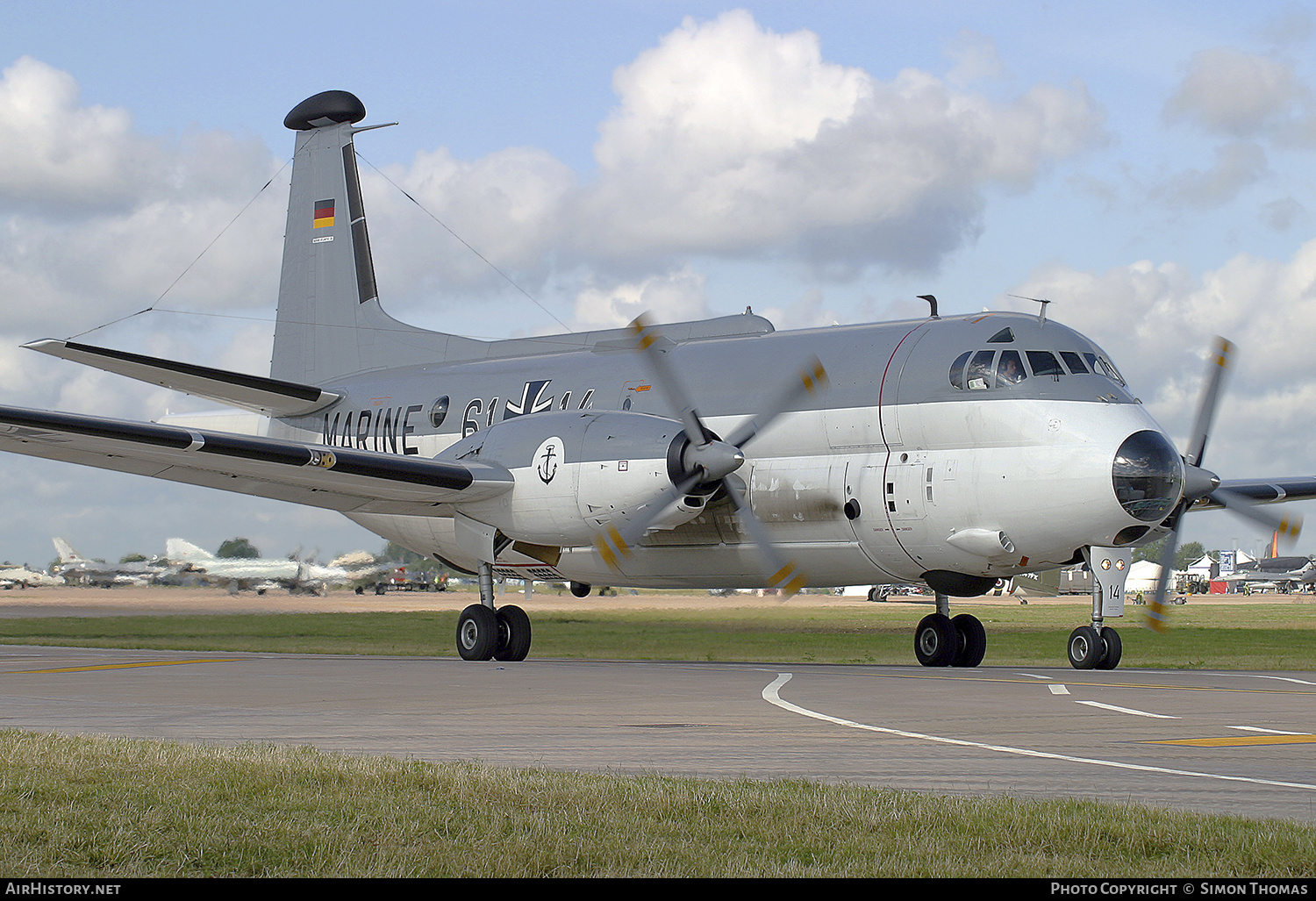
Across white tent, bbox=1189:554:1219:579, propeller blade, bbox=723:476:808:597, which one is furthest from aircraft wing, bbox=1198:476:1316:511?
white tent, bbox=1189:554:1219:579

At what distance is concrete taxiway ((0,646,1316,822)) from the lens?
25.9 feet

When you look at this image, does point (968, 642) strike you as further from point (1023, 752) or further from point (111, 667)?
point (111, 667)

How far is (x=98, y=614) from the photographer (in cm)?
3325

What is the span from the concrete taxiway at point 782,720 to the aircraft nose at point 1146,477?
2.04m

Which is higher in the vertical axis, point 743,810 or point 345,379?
point 345,379

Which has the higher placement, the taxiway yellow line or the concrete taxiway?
the concrete taxiway

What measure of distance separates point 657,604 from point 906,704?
76.0 feet

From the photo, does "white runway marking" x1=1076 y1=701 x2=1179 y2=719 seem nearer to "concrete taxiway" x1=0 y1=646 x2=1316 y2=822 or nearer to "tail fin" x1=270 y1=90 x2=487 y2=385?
"concrete taxiway" x1=0 y1=646 x2=1316 y2=822

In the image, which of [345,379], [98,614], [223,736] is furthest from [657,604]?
[223,736]

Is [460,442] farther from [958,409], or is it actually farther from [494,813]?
[494,813]

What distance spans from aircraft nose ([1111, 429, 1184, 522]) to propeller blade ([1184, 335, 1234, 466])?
2061 mm

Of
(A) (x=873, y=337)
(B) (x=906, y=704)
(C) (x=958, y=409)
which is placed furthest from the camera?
(A) (x=873, y=337)

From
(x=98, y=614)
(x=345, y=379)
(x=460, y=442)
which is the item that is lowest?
(x=98, y=614)

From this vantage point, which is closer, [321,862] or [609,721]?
[321,862]
